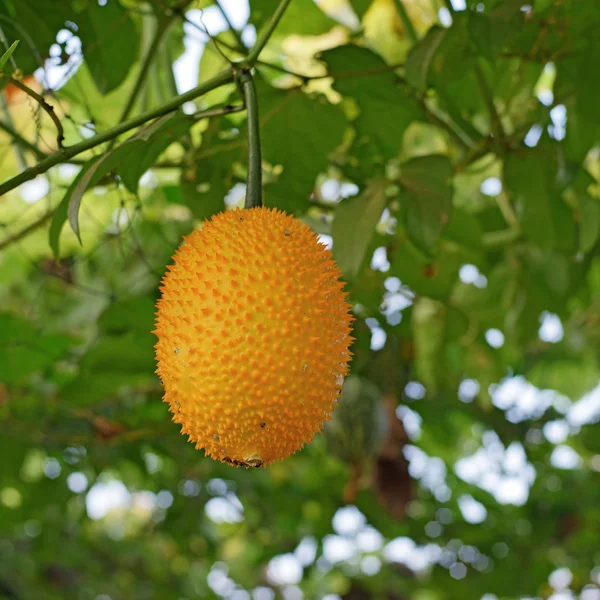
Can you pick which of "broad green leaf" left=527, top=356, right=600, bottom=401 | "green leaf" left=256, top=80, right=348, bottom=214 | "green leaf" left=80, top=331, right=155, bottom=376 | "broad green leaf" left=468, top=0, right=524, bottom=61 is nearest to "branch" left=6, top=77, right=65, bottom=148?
"green leaf" left=256, top=80, right=348, bottom=214

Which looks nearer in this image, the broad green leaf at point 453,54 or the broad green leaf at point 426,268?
the broad green leaf at point 453,54

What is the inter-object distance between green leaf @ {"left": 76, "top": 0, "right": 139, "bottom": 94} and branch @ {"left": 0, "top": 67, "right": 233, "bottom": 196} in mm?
698

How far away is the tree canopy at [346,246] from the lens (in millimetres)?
1635

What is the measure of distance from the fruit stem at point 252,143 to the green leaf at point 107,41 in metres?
0.74

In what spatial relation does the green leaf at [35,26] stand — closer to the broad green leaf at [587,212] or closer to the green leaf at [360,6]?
the green leaf at [360,6]

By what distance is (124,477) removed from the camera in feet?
11.8

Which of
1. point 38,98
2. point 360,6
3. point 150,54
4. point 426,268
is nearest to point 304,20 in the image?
point 360,6

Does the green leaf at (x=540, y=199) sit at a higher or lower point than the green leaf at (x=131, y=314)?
higher

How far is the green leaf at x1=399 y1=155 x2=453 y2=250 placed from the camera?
5.44ft

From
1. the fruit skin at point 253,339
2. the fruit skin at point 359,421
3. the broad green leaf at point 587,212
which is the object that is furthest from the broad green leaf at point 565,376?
the fruit skin at point 253,339

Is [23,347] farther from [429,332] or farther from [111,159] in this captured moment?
[429,332]

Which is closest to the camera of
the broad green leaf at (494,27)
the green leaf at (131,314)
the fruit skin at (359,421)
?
the broad green leaf at (494,27)

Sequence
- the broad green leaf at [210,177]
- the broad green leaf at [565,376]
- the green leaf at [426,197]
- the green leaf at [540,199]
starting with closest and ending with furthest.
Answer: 1. the green leaf at [426,197]
2. the broad green leaf at [210,177]
3. the green leaf at [540,199]
4. the broad green leaf at [565,376]

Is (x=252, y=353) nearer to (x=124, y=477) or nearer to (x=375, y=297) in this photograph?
(x=375, y=297)
